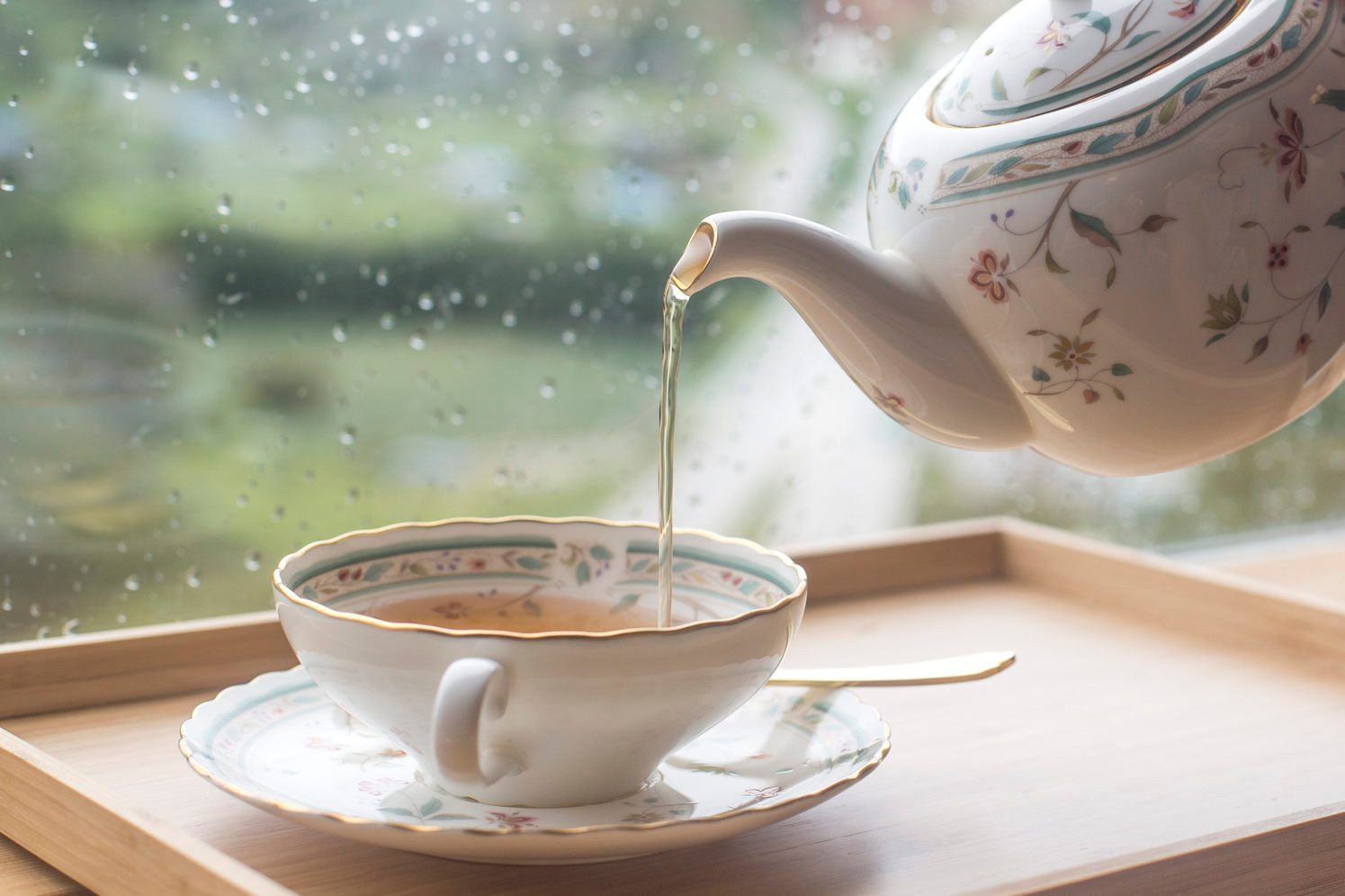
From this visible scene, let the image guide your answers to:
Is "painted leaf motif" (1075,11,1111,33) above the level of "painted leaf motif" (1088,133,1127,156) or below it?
above

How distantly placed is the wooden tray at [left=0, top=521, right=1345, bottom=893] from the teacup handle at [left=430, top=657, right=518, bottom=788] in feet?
0.19

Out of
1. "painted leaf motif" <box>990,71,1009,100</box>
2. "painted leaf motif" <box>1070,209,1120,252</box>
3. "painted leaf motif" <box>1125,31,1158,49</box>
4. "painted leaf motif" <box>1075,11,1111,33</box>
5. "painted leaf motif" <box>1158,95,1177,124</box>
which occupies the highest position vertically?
"painted leaf motif" <box>1075,11,1111,33</box>

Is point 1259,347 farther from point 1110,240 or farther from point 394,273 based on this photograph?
point 394,273

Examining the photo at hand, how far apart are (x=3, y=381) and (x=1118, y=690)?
Result: 59cm

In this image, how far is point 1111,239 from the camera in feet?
1.50

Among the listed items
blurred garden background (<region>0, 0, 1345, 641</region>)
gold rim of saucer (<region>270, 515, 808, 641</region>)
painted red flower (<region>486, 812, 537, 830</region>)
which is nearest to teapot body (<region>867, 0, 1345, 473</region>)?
gold rim of saucer (<region>270, 515, 808, 641</region>)

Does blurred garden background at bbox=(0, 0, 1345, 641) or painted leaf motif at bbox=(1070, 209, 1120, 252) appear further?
blurred garden background at bbox=(0, 0, 1345, 641)

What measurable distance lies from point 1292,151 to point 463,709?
1.07ft

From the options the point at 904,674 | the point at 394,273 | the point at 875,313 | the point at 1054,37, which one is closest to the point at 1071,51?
the point at 1054,37

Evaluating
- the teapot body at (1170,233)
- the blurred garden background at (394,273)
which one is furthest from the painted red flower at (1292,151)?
the blurred garden background at (394,273)

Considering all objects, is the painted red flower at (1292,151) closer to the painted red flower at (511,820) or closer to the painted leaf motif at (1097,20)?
the painted leaf motif at (1097,20)

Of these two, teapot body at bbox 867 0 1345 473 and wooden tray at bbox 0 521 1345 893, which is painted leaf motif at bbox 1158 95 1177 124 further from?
wooden tray at bbox 0 521 1345 893

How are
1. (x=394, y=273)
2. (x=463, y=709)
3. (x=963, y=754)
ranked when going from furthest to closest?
(x=394, y=273) → (x=963, y=754) → (x=463, y=709)

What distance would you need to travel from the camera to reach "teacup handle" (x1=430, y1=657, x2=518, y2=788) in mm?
406
